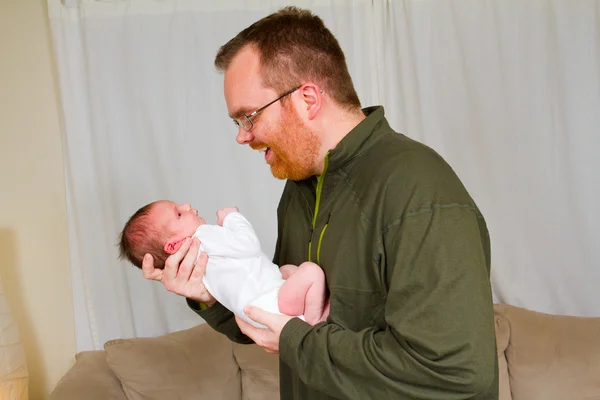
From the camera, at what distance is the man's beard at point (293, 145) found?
149 centimetres

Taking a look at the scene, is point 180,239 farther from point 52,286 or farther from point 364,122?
point 52,286

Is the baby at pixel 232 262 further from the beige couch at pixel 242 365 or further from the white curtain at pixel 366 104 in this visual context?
the white curtain at pixel 366 104

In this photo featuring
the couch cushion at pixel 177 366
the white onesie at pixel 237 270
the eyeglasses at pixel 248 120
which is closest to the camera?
the eyeglasses at pixel 248 120

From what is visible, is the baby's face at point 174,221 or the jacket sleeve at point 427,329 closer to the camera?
the jacket sleeve at point 427,329

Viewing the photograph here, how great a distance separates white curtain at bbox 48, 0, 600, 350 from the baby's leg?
1692 mm

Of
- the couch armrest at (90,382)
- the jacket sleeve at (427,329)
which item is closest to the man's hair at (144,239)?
the jacket sleeve at (427,329)

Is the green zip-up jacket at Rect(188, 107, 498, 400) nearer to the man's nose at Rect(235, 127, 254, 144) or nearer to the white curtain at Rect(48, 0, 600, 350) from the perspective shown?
the man's nose at Rect(235, 127, 254, 144)

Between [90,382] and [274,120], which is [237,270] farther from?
[90,382]

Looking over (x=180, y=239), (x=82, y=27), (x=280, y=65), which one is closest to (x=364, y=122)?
(x=280, y=65)

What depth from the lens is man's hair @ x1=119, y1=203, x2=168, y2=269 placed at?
1797 millimetres

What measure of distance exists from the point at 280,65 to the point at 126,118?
5.97 feet

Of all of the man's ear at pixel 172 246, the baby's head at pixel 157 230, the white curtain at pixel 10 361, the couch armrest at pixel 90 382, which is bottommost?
the couch armrest at pixel 90 382

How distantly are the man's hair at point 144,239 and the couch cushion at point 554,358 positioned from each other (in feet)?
6.62

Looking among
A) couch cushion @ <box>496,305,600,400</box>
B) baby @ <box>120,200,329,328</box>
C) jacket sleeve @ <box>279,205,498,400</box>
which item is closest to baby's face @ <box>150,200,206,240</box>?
baby @ <box>120,200,329,328</box>
